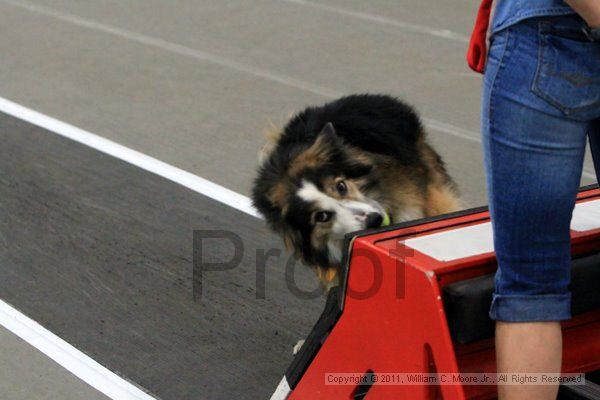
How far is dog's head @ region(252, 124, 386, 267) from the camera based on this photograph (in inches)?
173

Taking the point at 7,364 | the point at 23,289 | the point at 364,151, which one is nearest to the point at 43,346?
the point at 7,364

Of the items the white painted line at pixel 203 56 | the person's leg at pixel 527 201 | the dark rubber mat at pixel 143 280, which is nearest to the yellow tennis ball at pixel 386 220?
the dark rubber mat at pixel 143 280

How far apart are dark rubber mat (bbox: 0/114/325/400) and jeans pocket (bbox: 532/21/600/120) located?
2.24m

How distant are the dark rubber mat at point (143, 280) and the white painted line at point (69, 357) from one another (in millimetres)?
50

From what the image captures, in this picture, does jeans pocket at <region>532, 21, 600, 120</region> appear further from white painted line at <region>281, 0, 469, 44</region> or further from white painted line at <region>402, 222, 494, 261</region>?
white painted line at <region>281, 0, 469, 44</region>

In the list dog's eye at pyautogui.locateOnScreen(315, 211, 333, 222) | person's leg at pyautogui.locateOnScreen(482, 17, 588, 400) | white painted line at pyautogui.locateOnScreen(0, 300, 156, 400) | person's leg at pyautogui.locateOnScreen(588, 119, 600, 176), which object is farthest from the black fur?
person's leg at pyautogui.locateOnScreen(482, 17, 588, 400)

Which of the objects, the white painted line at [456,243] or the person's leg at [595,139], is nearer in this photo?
the person's leg at [595,139]

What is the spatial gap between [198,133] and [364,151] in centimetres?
294

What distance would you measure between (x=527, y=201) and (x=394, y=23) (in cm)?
778

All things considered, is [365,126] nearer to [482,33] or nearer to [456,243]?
[456,243]

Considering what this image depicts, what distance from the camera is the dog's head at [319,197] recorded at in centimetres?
438

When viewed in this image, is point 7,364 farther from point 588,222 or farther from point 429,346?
point 588,222

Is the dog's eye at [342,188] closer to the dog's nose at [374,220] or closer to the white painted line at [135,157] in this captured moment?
the dog's nose at [374,220]

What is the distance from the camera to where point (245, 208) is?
19.8 ft
